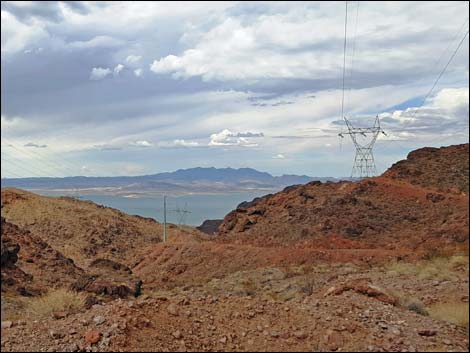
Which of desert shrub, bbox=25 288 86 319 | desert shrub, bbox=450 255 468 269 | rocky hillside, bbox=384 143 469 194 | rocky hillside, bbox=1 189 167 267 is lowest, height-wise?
rocky hillside, bbox=1 189 167 267

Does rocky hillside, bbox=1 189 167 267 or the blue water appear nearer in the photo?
rocky hillside, bbox=1 189 167 267

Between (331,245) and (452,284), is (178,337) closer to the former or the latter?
(452,284)

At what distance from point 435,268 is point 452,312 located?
5861 mm

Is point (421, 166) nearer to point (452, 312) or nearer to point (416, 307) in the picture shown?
point (416, 307)

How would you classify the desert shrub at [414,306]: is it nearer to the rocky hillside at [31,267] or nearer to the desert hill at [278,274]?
the desert hill at [278,274]

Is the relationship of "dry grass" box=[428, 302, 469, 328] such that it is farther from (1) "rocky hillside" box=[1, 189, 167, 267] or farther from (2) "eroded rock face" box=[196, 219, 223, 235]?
(2) "eroded rock face" box=[196, 219, 223, 235]

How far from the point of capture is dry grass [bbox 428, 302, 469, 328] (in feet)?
32.6

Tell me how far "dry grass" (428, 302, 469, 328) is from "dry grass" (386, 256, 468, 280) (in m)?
1.39

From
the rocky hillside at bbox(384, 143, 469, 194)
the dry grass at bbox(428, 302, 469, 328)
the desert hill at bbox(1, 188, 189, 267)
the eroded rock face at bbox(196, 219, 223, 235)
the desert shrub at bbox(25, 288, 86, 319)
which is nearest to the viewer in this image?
the dry grass at bbox(428, 302, 469, 328)

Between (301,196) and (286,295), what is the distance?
91.6 ft

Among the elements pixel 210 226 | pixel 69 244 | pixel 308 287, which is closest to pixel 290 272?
pixel 308 287

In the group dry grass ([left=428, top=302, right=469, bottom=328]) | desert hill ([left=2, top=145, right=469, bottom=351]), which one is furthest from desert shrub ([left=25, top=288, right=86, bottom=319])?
dry grass ([left=428, top=302, right=469, bottom=328])

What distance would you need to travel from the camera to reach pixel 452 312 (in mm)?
10547

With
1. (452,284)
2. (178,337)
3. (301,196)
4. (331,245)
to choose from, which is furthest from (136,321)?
(301,196)
